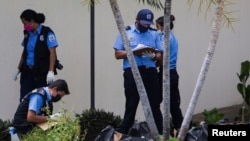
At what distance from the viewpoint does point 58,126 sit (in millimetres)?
5125

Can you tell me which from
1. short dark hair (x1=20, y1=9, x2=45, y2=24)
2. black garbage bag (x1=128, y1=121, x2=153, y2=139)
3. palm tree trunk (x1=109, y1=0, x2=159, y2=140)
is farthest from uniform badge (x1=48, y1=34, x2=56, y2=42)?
palm tree trunk (x1=109, y1=0, x2=159, y2=140)

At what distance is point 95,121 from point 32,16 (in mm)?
1362

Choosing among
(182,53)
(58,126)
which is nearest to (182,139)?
(58,126)

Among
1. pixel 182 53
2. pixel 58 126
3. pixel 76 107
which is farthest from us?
pixel 182 53

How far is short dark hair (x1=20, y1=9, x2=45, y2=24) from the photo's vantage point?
24.3ft

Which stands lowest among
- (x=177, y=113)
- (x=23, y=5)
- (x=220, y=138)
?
(x=220, y=138)

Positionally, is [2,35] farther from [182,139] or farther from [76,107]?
[182,139]

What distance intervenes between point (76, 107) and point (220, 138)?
3965 mm

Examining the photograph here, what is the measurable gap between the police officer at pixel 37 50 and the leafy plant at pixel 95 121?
1.96 feet

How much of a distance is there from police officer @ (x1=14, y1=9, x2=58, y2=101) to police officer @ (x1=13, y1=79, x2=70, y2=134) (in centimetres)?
118

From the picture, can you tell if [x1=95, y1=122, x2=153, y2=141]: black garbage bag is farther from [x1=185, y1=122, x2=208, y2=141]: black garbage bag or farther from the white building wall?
the white building wall

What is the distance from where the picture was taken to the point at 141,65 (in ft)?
23.0

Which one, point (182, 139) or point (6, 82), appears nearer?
point (182, 139)

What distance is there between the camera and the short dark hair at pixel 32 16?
24.3 feet
